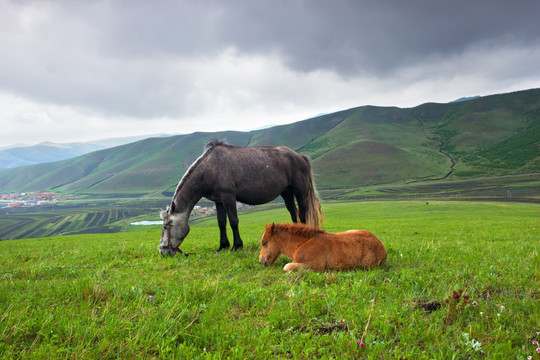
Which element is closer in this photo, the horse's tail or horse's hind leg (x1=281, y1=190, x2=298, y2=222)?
the horse's tail

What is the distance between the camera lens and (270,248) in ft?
22.9

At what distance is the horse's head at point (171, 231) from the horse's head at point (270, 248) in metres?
3.06

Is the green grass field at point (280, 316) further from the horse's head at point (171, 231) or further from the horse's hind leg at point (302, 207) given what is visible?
the horse's hind leg at point (302, 207)

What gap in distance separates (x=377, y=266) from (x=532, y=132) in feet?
871

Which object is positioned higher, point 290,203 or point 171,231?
point 290,203

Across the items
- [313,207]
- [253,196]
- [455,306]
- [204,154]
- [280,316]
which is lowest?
[455,306]

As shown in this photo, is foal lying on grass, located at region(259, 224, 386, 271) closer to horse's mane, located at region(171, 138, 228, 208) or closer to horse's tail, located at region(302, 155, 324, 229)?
horse's mane, located at region(171, 138, 228, 208)

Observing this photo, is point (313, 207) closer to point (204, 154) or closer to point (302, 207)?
point (302, 207)

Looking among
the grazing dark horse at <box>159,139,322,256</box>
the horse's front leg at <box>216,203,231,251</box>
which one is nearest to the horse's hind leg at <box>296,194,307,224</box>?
the grazing dark horse at <box>159,139,322,256</box>

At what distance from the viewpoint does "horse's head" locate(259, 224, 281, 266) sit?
6.97m

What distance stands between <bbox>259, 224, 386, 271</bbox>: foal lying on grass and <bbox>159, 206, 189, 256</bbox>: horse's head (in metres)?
3.23

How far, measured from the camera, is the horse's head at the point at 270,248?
274 inches

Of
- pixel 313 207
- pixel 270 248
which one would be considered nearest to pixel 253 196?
pixel 313 207

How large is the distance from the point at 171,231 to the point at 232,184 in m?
2.43
